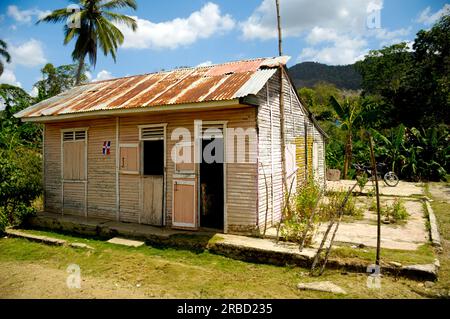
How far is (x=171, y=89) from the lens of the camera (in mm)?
8773

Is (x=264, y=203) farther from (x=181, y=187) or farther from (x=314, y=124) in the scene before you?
(x=314, y=124)

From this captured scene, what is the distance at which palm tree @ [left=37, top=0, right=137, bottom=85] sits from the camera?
2352 centimetres

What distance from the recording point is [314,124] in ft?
40.9

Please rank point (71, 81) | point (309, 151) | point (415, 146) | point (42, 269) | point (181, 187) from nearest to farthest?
point (42, 269)
point (181, 187)
point (309, 151)
point (415, 146)
point (71, 81)

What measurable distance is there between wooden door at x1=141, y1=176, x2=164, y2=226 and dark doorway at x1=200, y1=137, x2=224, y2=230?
1161 millimetres

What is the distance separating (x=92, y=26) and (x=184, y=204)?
2163 cm

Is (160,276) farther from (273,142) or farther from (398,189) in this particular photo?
(398,189)

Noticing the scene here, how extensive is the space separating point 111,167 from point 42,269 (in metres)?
3.57

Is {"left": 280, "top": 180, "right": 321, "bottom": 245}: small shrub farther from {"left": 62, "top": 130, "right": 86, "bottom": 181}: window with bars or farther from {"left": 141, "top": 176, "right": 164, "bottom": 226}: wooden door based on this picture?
{"left": 62, "top": 130, "right": 86, "bottom": 181}: window with bars

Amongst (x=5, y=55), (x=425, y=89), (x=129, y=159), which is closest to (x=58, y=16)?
(x=5, y=55)

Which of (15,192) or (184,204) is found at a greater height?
(15,192)

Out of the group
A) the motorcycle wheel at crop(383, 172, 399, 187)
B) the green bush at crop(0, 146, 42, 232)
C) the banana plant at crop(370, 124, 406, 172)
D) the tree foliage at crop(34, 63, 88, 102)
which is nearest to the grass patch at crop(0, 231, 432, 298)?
the green bush at crop(0, 146, 42, 232)
